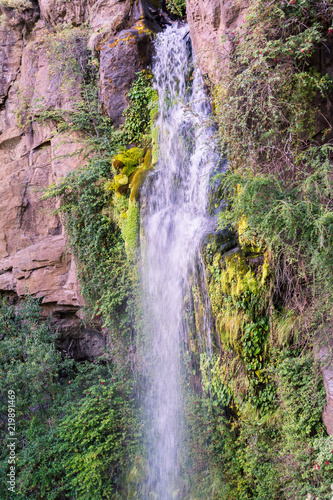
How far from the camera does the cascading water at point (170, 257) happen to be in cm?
543

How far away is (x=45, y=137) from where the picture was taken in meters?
10.1

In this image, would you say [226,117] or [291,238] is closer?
[291,238]

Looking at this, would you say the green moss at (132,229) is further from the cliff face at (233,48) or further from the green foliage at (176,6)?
the green foliage at (176,6)

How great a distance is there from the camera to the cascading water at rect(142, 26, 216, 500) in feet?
17.8

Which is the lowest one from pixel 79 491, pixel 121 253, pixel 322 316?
pixel 79 491

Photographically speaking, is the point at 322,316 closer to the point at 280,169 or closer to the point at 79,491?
the point at 280,169

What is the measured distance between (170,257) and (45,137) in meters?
6.48

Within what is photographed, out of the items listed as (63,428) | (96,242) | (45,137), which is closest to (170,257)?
(96,242)

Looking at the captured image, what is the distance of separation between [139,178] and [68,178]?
87.8 inches

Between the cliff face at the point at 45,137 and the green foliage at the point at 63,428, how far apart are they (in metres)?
1.52

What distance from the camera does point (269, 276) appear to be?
4.12 metres

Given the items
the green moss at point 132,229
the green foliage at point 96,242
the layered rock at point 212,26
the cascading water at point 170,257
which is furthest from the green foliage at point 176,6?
the green moss at point 132,229

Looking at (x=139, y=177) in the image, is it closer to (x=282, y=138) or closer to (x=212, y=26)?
(x=212, y=26)

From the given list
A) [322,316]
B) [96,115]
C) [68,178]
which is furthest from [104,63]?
[322,316]
